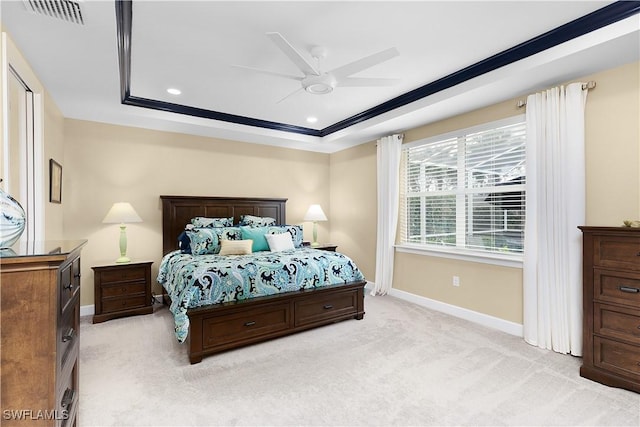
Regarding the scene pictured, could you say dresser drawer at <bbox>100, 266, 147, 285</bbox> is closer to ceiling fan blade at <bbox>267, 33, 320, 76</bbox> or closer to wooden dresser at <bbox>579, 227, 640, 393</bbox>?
ceiling fan blade at <bbox>267, 33, 320, 76</bbox>

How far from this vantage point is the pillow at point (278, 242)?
13.1ft

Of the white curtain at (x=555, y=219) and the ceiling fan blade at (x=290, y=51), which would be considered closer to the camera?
the ceiling fan blade at (x=290, y=51)

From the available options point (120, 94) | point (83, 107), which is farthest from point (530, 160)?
point (83, 107)

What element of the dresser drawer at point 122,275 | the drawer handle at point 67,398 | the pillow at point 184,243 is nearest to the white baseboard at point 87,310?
the dresser drawer at point 122,275

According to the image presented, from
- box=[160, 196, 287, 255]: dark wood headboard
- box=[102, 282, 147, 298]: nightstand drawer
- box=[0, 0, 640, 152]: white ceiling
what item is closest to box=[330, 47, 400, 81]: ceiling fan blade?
box=[0, 0, 640, 152]: white ceiling

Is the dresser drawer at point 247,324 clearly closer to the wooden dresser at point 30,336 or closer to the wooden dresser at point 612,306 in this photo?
the wooden dresser at point 30,336

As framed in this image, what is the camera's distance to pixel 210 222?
4.32 metres

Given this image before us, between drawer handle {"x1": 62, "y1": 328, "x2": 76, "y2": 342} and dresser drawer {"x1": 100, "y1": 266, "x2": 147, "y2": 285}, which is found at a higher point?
drawer handle {"x1": 62, "y1": 328, "x2": 76, "y2": 342}

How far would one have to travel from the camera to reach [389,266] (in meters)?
4.58

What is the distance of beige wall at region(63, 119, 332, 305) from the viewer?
12.6 ft

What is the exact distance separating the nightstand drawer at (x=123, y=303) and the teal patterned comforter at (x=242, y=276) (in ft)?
1.09

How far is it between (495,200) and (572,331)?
141cm

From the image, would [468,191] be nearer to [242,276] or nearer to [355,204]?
[355,204]

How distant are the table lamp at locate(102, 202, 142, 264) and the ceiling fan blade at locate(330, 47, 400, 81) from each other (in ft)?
9.82
